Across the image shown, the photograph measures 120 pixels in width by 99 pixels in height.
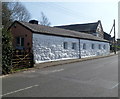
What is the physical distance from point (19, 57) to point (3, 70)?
2.89 m

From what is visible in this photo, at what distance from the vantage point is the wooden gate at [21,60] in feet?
45.4

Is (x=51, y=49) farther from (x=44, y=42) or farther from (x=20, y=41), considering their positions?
(x=20, y=41)

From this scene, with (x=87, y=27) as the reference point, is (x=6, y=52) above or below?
below

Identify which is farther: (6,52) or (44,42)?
(44,42)

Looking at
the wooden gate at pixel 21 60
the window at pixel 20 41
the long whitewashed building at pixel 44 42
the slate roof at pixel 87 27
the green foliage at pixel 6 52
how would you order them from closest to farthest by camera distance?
the green foliage at pixel 6 52, the wooden gate at pixel 21 60, the long whitewashed building at pixel 44 42, the window at pixel 20 41, the slate roof at pixel 87 27

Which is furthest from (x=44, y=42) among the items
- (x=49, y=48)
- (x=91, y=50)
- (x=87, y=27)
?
(x=87, y=27)

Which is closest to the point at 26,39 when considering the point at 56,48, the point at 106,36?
the point at 56,48

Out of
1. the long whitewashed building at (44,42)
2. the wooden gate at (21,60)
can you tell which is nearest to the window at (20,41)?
the long whitewashed building at (44,42)

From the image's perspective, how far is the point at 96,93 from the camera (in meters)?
6.74

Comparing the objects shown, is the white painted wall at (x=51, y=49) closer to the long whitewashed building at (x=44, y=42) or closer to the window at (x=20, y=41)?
the long whitewashed building at (x=44, y=42)

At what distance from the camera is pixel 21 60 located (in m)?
14.6

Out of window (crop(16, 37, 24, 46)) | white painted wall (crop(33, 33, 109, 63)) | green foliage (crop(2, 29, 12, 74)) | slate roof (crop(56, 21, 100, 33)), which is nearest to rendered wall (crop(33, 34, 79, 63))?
white painted wall (crop(33, 33, 109, 63))

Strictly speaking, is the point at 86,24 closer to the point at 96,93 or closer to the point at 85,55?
the point at 85,55

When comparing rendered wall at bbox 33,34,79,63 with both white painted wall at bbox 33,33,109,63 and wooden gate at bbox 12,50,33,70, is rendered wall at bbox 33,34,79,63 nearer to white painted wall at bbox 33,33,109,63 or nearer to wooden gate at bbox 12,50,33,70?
white painted wall at bbox 33,33,109,63
